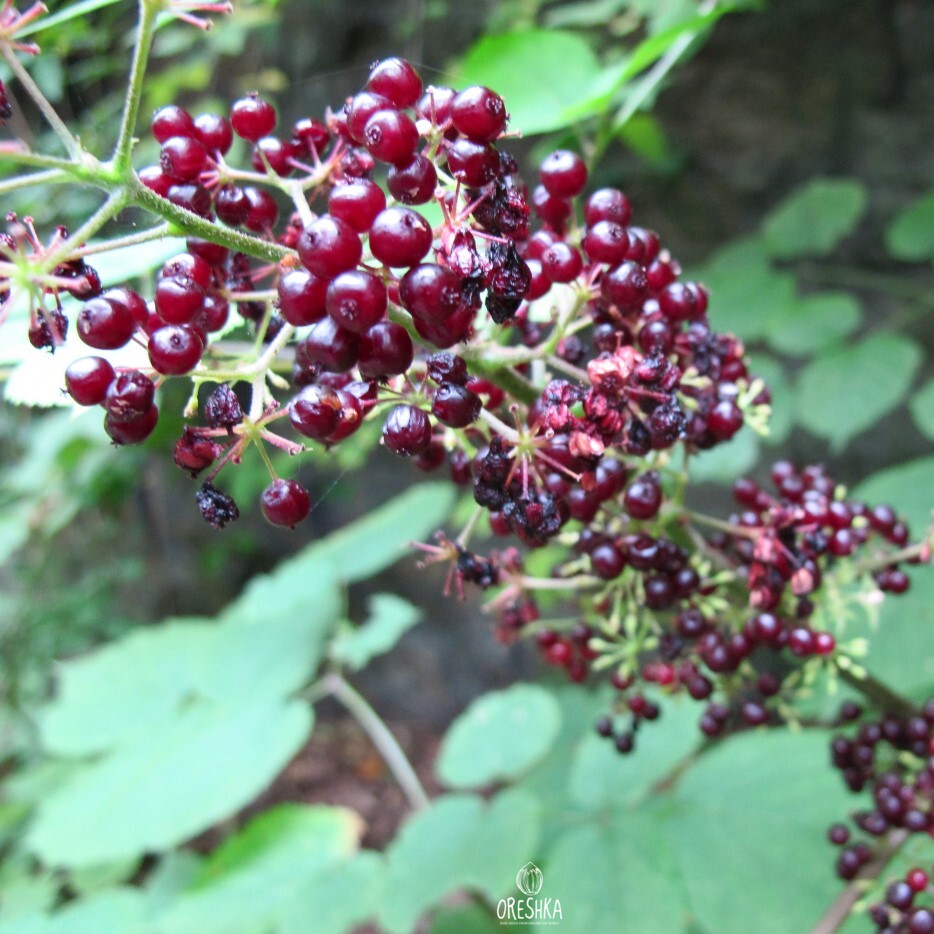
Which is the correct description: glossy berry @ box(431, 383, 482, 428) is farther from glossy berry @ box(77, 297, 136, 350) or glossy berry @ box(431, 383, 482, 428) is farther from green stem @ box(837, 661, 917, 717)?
green stem @ box(837, 661, 917, 717)

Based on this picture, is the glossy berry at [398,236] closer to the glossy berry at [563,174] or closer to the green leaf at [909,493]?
the glossy berry at [563,174]

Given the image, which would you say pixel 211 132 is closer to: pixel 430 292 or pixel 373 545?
pixel 430 292

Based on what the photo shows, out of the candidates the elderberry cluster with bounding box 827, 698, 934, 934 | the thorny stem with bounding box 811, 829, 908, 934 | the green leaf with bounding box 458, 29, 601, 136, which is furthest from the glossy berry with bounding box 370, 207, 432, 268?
the thorny stem with bounding box 811, 829, 908, 934

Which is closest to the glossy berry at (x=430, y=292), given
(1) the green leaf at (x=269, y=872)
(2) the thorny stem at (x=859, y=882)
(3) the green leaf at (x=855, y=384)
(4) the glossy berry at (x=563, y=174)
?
(4) the glossy berry at (x=563, y=174)

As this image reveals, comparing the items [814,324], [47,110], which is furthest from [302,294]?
[814,324]

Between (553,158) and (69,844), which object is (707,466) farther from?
(69,844)
